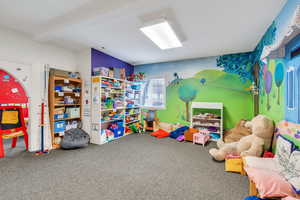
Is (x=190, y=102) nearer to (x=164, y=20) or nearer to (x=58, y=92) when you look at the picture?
(x=164, y=20)

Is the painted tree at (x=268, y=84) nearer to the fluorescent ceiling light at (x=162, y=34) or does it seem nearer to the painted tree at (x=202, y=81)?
the painted tree at (x=202, y=81)

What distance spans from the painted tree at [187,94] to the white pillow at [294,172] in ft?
9.74

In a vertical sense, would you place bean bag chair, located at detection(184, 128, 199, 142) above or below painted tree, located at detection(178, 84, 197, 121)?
below

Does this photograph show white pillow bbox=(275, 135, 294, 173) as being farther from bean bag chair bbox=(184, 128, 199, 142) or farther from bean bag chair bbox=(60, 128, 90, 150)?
bean bag chair bbox=(60, 128, 90, 150)

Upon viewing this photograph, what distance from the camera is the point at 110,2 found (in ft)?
6.13

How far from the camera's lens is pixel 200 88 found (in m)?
4.13

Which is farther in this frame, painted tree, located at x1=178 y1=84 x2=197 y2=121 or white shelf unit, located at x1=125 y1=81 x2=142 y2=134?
white shelf unit, located at x1=125 y1=81 x2=142 y2=134

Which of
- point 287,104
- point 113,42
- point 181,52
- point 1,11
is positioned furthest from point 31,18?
point 287,104

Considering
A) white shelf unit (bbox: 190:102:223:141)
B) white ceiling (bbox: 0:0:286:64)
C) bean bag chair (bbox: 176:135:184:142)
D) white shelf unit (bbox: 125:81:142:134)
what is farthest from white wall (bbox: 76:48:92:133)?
white shelf unit (bbox: 190:102:223:141)

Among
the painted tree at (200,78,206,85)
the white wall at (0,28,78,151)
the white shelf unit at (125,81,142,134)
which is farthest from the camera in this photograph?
the white shelf unit at (125,81,142,134)

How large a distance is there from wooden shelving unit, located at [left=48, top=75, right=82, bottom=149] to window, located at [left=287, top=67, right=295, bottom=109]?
4.08 m

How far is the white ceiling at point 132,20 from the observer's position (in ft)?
6.09

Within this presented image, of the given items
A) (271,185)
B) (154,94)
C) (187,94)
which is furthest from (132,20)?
(154,94)

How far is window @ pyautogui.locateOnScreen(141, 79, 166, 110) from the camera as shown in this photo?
478cm
